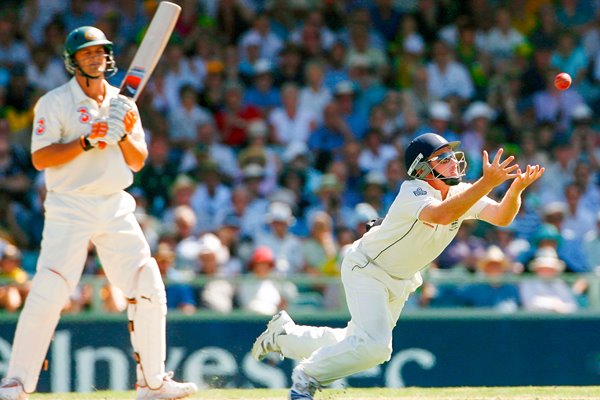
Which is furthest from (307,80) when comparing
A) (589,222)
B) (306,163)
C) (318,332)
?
(318,332)

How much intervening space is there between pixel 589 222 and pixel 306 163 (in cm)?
282

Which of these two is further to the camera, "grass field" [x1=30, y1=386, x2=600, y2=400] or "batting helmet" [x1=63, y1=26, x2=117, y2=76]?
"grass field" [x1=30, y1=386, x2=600, y2=400]

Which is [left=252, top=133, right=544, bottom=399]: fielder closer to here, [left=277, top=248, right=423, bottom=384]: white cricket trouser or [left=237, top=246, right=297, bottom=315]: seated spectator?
[left=277, top=248, right=423, bottom=384]: white cricket trouser

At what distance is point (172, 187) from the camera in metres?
11.2

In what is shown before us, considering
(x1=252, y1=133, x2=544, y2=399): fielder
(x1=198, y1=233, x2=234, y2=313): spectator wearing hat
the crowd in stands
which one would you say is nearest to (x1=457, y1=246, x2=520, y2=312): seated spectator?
the crowd in stands

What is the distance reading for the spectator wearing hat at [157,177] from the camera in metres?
11.1

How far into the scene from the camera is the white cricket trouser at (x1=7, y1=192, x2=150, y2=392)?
20.5ft

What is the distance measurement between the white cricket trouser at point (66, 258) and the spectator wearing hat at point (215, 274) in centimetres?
278

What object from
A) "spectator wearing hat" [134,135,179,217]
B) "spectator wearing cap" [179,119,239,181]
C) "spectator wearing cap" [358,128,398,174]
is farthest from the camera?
"spectator wearing cap" [358,128,398,174]

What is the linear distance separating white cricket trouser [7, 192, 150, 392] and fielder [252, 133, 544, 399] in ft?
3.67

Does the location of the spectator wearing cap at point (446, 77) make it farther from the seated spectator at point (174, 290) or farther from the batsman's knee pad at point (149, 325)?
the batsman's knee pad at point (149, 325)

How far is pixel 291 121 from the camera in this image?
12203mm

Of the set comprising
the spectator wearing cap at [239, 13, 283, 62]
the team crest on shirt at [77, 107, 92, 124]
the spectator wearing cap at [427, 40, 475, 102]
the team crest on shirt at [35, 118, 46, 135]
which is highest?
the spectator wearing cap at [239, 13, 283, 62]

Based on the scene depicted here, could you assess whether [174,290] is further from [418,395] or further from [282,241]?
[418,395]
